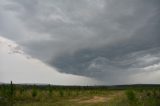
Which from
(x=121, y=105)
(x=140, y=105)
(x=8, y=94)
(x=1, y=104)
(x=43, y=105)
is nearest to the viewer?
(x=140, y=105)

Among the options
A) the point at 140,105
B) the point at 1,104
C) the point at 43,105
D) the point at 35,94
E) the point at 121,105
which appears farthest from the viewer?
the point at 35,94

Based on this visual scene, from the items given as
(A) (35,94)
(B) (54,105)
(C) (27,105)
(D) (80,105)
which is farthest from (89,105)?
(A) (35,94)

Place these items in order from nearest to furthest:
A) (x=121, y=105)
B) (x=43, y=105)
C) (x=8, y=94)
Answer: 1. (x=121, y=105)
2. (x=43, y=105)
3. (x=8, y=94)

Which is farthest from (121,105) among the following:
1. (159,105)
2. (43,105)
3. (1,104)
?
(1,104)

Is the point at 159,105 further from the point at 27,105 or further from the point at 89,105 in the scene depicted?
the point at 27,105

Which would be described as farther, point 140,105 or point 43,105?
point 43,105

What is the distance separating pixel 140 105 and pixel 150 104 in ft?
5.88

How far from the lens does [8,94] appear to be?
149 feet

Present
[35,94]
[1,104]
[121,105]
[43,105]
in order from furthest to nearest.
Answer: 1. [35,94]
2. [43,105]
3. [1,104]
4. [121,105]

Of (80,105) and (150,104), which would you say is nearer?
(150,104)

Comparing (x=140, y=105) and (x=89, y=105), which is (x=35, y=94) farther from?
(x=140, y=105)

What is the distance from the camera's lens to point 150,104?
99.8ft

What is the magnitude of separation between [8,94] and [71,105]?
10928mm

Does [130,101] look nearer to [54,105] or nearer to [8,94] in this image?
[54,105]
